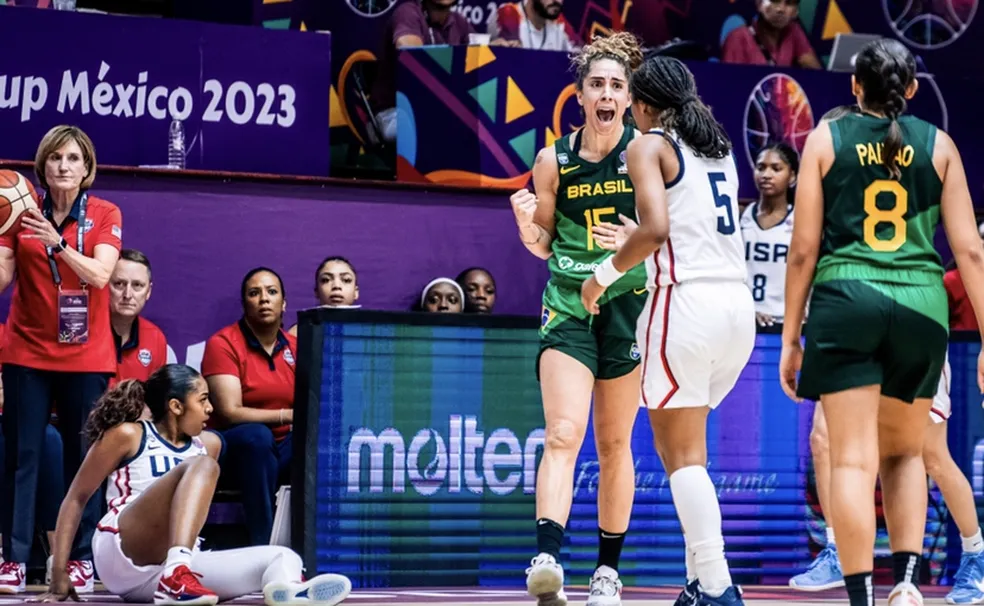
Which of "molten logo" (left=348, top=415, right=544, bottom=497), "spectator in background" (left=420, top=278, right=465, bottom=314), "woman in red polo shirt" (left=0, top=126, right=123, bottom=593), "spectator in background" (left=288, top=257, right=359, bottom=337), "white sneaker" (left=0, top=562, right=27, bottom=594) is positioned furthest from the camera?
"spectator in background" (left=420, top=278, right=465, bottom=314)

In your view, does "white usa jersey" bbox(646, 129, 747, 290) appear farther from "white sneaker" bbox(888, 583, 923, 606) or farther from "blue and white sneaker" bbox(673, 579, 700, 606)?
"white sneaker" bbox(888, 583, 923, 606)

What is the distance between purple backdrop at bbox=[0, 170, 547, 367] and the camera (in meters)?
9.03

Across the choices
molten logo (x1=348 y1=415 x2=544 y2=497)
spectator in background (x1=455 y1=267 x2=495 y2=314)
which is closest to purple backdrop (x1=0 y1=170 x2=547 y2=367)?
spectator in background (x1=455 y1=267 x2=495 y2=314)

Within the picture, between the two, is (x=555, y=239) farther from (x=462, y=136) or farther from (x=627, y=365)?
(x=462, y=136)

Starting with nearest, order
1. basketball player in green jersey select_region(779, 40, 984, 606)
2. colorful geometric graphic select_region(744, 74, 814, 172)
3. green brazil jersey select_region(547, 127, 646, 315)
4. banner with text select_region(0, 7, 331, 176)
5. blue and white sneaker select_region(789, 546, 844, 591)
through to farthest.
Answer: basketball player in green jersey select_region(779, 40, 984, 606) < green brazil jersey select_region(547, 127, 646, 315) < blue and white sneaker select_region(789, 546, 844, 591) < banner with text select_region(0, 7, 331, 176) < colorful geometric graphic select_region(744, 74, 814, 172)

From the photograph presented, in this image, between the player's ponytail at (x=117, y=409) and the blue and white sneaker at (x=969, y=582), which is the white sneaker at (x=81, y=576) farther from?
the blue and white sneaker at (x=969, y=582)

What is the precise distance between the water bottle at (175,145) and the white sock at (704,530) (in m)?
4.78

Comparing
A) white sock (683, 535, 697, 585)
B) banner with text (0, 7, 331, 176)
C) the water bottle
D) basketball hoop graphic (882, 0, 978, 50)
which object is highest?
basketball hoop graphic (882, 0, 978, 50)

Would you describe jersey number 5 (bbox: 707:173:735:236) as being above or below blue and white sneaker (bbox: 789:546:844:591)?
above

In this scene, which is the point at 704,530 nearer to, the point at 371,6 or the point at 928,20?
the point at 371,6

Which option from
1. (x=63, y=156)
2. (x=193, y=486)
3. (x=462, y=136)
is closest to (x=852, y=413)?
(x=193, y=486)

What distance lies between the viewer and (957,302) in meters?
9.52

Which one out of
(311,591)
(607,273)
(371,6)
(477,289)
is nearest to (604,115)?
(607,273)

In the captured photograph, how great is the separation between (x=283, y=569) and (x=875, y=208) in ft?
8.71
